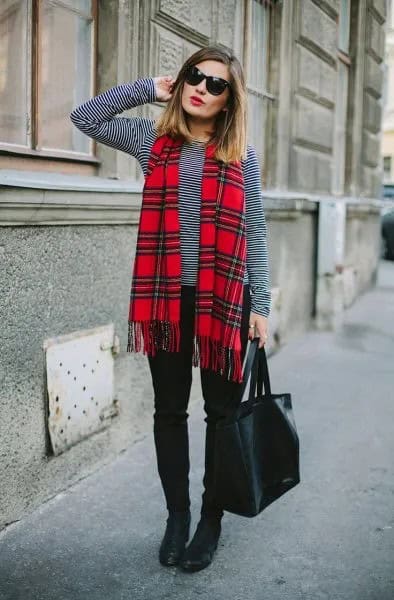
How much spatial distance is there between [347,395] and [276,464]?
2589 millimetres

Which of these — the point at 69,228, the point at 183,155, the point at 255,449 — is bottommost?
the point at 255,449

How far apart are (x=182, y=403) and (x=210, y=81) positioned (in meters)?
1.07

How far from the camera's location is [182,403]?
2.71m

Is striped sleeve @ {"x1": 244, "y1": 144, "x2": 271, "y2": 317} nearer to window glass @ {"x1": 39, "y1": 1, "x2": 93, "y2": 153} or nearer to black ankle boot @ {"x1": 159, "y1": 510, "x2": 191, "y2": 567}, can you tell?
black ankle boot @ {"x1": 159, "y1": 510, "x2": 191, "y2": 567}

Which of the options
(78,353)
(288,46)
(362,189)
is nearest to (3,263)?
(78,353)

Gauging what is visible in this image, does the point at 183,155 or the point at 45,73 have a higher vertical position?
the point at 45,73

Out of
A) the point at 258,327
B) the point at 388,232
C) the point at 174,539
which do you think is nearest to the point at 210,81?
the point at 258,327

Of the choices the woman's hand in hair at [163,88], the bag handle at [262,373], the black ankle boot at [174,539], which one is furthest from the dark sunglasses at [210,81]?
the black ankle boot at [174,539]

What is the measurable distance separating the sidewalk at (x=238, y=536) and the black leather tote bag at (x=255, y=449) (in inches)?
12.0

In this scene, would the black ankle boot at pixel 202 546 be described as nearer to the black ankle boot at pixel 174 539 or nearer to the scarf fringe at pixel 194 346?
the black ankle boot at pixel 174 539

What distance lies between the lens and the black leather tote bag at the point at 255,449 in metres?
2.53

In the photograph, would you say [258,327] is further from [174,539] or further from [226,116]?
[174,539]

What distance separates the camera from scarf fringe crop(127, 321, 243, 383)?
2.59m

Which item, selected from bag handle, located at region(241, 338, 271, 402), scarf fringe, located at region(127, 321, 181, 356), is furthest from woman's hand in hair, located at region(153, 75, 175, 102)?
bag handle, located at region(241, 338, 271, 402)
